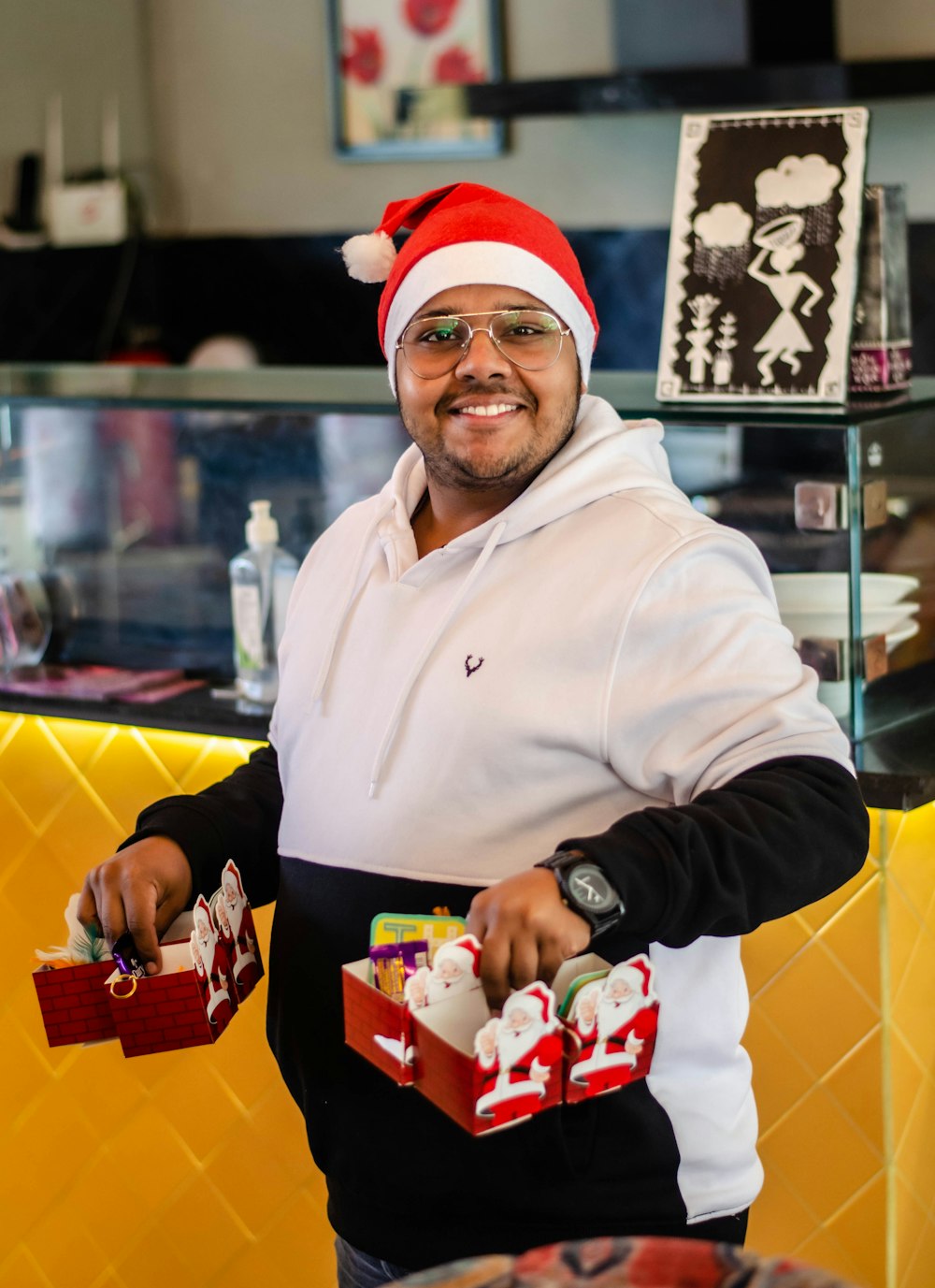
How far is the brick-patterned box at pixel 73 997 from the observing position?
151 centimetres

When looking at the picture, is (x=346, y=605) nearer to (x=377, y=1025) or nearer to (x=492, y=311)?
(x=492, y=311)

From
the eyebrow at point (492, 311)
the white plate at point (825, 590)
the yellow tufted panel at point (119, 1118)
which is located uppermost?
the eyebrow at point (492, 311)

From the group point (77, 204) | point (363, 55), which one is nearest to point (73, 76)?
point (77, 204)

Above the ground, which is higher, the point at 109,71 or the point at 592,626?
the point at 109,71

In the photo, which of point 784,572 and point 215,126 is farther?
point 215,126

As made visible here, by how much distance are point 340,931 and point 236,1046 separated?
896mm

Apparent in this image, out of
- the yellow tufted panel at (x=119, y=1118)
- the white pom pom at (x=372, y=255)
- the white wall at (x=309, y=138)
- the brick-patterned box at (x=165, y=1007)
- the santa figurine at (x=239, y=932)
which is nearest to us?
the brick-patterned box at (x=165, y=1007)

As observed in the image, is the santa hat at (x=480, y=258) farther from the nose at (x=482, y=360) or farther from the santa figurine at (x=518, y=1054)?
the santa figurine at (x=518, y=1054)

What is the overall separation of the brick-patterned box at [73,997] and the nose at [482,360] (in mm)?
656

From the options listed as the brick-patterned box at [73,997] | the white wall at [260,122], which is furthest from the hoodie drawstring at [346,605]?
the white wall at [260,122]

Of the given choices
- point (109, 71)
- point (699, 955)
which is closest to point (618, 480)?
point (699, 955)

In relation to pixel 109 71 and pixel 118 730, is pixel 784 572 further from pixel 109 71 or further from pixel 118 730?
pixel 109 71

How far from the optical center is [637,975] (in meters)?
1.26

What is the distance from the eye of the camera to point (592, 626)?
4.68ft
